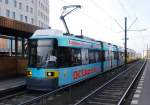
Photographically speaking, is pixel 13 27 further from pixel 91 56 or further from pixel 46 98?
pixel 46 98

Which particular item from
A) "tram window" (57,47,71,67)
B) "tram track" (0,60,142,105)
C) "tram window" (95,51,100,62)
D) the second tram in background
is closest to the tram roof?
the second tram in background

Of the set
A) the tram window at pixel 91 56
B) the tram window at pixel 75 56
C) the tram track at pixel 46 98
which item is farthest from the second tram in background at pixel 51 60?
the tram window at pixel 91 56

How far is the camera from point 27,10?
81.6 meters

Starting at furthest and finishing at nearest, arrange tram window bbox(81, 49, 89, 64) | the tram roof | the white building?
the white building → tram window bbox(81, 49, 89, 64) → the tram roof

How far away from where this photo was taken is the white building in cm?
7006

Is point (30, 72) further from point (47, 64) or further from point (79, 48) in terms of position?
point (79, 48)

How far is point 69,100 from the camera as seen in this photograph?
1384cm

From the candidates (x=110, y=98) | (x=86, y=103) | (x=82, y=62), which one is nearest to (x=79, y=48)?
(x=82, y=62)

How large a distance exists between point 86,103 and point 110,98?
2.00 metres

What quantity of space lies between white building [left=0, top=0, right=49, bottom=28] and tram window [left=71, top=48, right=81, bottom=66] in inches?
2050

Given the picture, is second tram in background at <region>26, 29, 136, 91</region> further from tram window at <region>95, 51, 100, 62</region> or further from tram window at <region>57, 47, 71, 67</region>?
tram window at <region>95, 51, 100, 62</region>

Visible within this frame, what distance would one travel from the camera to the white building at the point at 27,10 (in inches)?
2758

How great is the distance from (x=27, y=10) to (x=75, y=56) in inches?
2617

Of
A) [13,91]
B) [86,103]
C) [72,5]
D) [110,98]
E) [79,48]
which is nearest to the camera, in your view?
[86,103]
